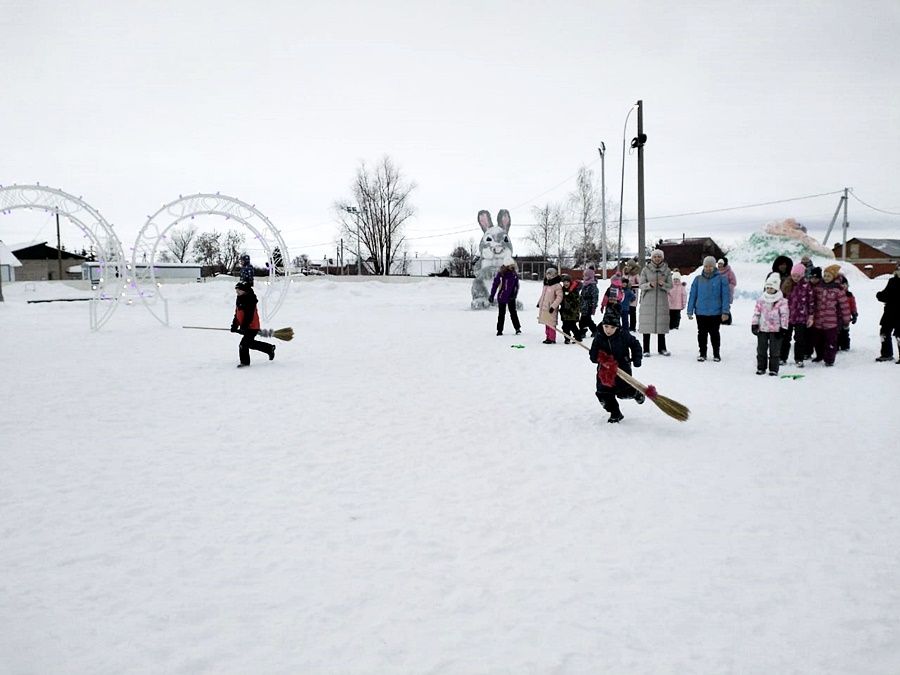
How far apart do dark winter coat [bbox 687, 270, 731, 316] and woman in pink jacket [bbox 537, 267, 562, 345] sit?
3089 mm

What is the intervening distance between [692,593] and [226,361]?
30.6ft

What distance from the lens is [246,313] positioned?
1002 cm

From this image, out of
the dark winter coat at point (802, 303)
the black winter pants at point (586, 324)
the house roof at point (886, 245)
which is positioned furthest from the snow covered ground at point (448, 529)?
the house roof at point (886, 245)

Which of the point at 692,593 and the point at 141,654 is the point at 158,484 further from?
the point at 692,593

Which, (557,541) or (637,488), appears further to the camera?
(637,488)

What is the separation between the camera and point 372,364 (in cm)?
1056

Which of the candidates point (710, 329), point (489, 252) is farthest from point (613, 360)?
point (489, 252)

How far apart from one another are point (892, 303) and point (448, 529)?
30.2ft

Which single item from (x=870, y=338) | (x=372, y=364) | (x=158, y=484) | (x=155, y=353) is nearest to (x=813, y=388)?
(x=870, y=338)

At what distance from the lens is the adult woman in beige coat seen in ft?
34.7

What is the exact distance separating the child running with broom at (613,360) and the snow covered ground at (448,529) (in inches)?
11.9

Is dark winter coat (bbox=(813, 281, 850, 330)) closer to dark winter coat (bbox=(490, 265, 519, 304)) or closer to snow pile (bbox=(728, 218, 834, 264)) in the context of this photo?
dark winter coat (bbox=(490, 265, 519, 304))

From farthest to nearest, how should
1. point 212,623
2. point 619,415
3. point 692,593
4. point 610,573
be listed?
point 619,415
point 610,573
point 692,593
point 212,623

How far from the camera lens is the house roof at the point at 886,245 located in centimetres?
5980
